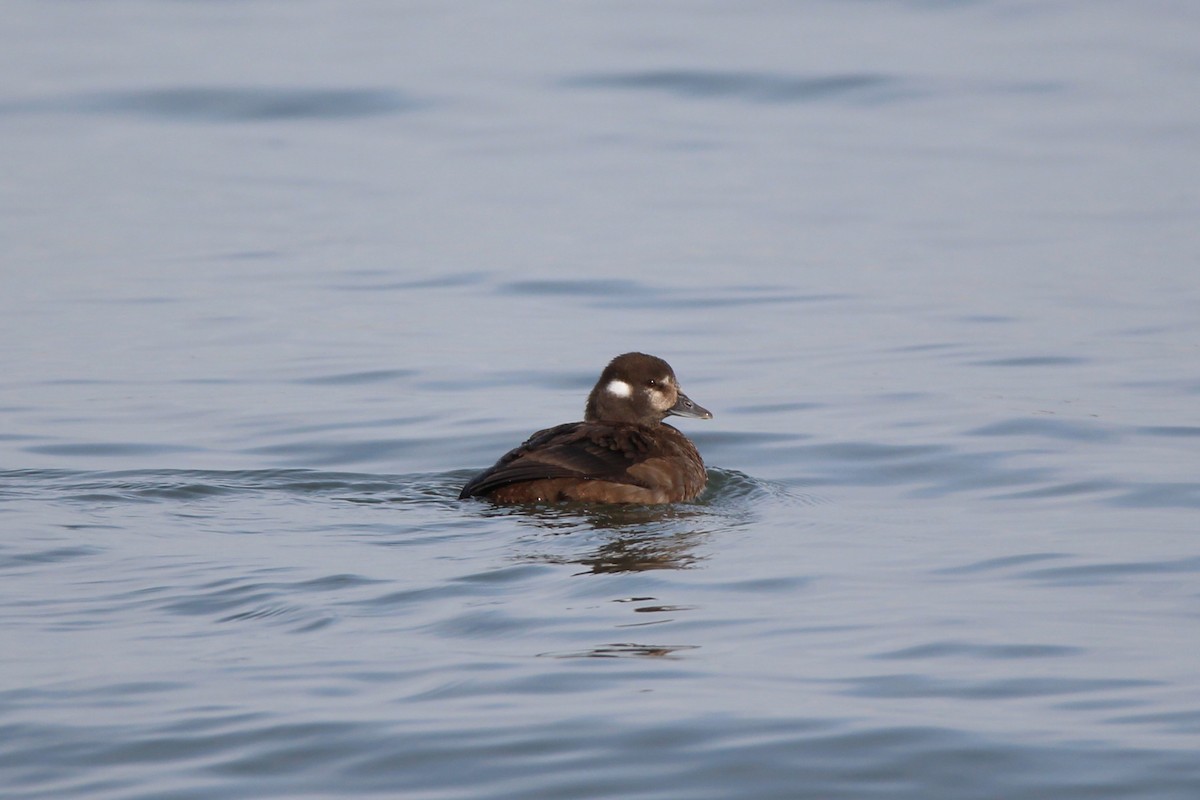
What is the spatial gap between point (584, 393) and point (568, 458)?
2.91m

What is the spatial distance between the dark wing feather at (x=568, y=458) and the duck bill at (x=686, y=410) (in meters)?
0.88

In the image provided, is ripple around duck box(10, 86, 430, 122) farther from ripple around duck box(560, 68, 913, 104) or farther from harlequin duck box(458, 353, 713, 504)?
harlequin duck box(458, 353, 713, 504)

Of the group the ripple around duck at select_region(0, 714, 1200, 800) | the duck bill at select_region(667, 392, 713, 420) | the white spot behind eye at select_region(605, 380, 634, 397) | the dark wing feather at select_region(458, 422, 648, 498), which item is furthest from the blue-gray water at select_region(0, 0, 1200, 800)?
the white spot behind eye at select_region(605, 380, 634, 397)

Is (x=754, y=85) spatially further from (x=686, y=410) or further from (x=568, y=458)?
(x=568, y=458)

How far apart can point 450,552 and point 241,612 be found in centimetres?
111

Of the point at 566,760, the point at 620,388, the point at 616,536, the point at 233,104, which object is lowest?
the point at 566,760

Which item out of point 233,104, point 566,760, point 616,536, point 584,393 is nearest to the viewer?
point 566,760

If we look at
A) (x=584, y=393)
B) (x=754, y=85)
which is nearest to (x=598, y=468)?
(x=584, y=393)

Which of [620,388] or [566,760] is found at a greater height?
[620,388]

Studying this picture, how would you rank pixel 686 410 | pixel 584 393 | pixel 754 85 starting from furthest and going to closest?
pixel 754 85, pixel 584 393, pixel 686 410

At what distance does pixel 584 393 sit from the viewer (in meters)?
10.7

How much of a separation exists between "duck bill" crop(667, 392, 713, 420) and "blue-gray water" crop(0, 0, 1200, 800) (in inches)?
12.4

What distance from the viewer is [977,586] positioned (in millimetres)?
6285

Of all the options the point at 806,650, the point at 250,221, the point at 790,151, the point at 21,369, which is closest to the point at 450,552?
the point at 806,650
